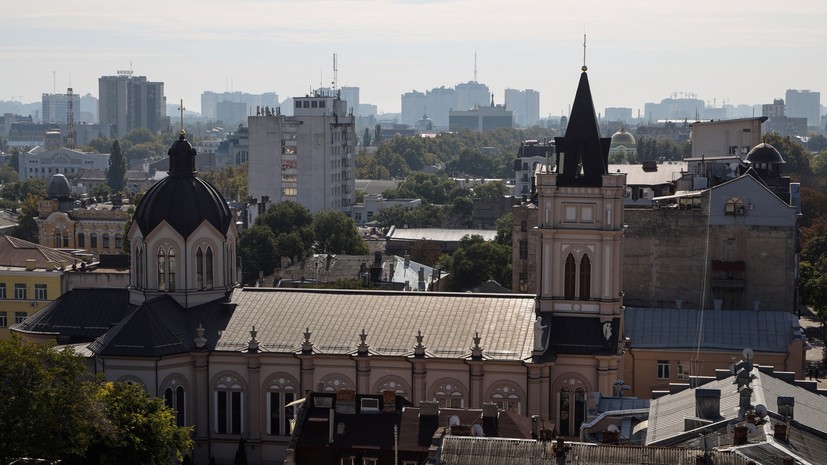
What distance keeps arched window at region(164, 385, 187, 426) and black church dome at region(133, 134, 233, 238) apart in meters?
6.98

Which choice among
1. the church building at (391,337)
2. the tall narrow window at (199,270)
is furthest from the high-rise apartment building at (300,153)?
the church building at (391,337)

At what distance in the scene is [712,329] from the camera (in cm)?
7812

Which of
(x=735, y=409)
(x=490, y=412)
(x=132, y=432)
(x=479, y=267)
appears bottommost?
(x=132, y=432)

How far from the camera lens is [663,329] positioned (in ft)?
258

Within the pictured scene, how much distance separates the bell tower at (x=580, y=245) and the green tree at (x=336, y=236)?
5878 centimetres

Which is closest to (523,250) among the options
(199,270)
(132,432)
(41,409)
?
(199,270)

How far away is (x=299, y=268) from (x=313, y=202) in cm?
6033

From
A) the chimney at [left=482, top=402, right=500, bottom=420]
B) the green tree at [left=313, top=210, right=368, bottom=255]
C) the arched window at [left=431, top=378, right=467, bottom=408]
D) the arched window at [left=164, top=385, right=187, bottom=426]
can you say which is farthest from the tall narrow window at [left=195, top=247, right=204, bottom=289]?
the green tree at [left=313, top=210, right=368, bottom=255]

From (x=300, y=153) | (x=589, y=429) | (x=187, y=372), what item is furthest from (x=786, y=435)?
(x=300, y=153)

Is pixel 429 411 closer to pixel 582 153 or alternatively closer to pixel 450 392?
pixel 450 392

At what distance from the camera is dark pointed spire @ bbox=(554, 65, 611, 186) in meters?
67.3

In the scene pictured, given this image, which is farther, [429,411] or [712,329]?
[712,329]

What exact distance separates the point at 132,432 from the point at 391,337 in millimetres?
14642

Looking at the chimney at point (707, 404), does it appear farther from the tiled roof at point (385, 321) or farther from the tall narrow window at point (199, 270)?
the tall narrow window at point (199, 270)
